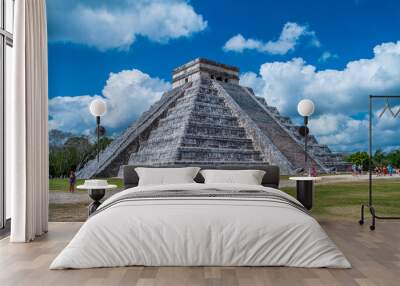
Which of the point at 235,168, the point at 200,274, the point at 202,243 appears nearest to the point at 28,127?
the point at 202,243

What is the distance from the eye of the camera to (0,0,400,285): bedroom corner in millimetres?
2812

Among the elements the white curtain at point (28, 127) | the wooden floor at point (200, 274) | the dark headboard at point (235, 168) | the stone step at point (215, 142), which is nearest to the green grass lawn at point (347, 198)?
the dark headboard at point (235, 168)

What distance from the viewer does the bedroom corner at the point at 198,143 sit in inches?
111

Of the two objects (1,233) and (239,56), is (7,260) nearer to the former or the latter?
(1,233)

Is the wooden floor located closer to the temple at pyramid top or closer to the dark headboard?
the dark headboard

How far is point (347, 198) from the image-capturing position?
7473mm

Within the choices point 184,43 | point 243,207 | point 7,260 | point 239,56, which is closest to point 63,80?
point 184,43

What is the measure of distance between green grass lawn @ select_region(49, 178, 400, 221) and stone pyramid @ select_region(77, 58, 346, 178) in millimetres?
3270

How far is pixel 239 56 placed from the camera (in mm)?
11148

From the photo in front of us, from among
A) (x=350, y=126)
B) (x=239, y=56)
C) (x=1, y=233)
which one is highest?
(x=239, y=56)

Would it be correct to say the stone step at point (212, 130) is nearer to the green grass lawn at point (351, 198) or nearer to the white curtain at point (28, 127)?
the green grass lawn at point (351, 198)

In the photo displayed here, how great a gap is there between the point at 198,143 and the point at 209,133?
1051mm

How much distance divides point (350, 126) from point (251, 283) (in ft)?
24.7

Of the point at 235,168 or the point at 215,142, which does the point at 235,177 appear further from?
the point at 215,142
